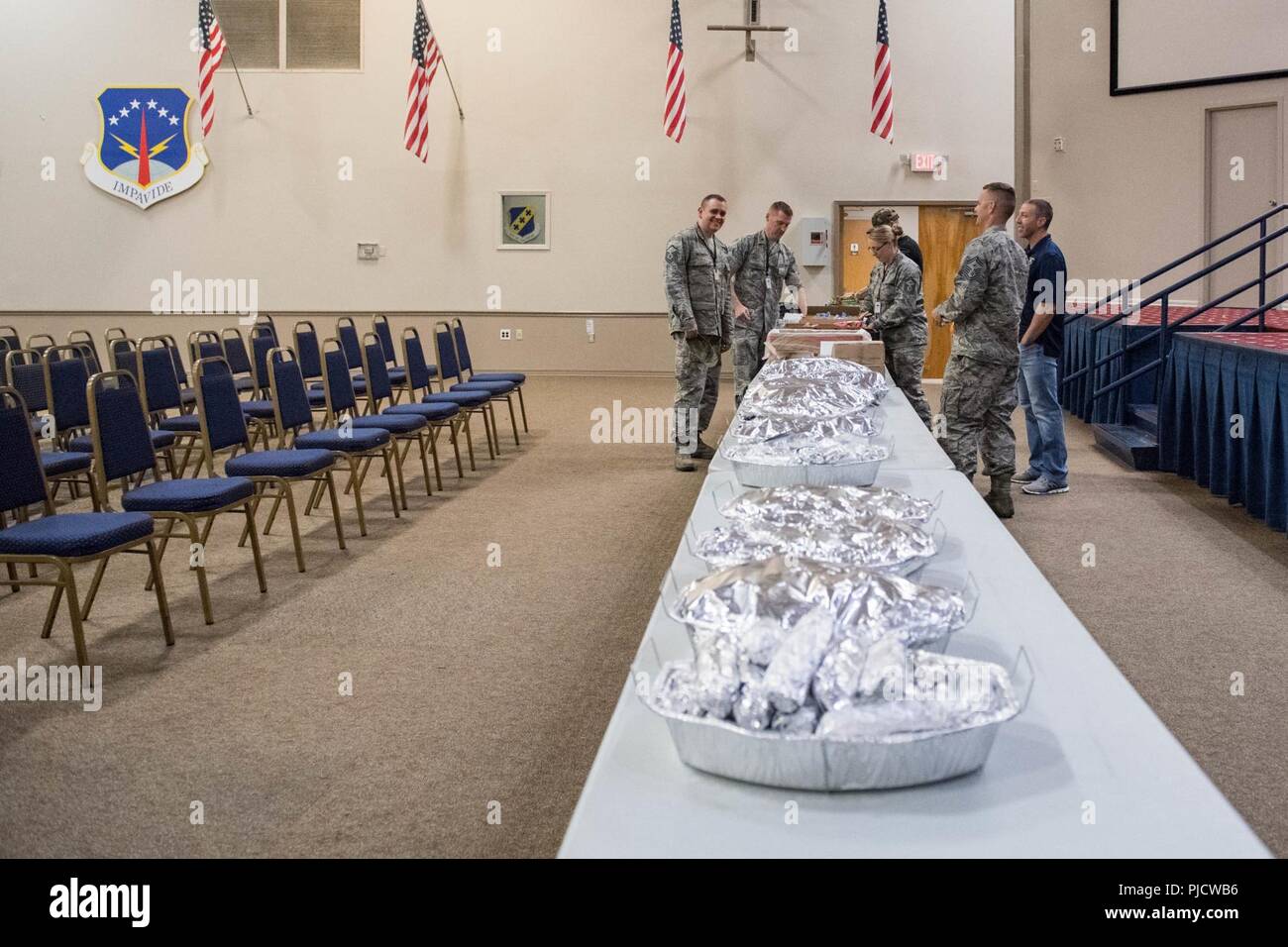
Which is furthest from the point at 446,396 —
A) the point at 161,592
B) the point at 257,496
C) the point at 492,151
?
the point at 492,151

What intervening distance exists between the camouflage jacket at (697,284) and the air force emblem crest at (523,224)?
19.4 ft

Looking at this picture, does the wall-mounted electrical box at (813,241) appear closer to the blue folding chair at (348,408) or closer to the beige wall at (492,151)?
the beige wall at (492,151)

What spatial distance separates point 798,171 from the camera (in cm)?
1352

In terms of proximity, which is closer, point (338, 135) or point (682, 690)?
point (682, 690)

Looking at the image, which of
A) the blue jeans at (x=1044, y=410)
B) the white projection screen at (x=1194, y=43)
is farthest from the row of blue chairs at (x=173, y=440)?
the white projection screen at (x=1194, y=43)

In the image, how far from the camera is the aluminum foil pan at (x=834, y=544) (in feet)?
7.29

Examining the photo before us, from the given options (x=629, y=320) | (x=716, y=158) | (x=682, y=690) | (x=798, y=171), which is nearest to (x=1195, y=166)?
→ (x=798, y=171)

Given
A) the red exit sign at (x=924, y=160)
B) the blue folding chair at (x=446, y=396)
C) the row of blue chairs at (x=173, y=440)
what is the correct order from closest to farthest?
the row of blue chairs at (x=173, y=440) < the blue folding chair at (x=446, y=396) < the red exit sign at (x=924, y=160)

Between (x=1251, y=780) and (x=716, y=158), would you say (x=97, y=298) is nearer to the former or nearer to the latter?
(x=716, y=158)

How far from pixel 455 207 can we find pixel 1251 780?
39.1 feet

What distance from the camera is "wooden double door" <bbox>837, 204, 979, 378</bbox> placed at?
1342 centimetres

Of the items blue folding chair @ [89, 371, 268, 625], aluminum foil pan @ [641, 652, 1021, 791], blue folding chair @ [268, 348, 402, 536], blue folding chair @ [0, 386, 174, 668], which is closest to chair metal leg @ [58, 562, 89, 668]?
blue folding chair @ [0, 386, 174, 668]

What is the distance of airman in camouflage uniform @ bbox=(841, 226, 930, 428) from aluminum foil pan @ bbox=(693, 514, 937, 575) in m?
5.41

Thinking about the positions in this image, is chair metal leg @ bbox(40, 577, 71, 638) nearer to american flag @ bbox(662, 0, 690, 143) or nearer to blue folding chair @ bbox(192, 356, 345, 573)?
blue folding chair @ bbox(192, 356, 345, 573)
